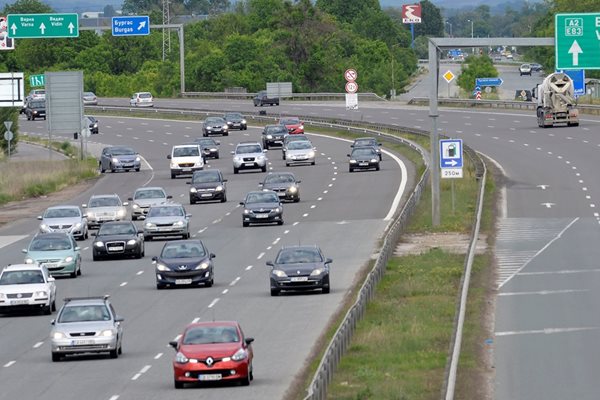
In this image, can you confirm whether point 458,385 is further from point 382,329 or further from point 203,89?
point 203,89

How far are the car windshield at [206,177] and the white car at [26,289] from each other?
31.3m

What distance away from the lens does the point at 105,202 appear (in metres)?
62.6

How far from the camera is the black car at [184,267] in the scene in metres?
44.2

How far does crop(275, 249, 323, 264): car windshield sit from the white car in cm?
631

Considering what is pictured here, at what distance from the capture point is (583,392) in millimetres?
26469

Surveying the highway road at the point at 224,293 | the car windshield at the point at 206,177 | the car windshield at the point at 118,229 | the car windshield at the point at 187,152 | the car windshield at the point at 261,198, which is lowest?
the highway road at the point at 224,293

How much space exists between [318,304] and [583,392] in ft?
47.9

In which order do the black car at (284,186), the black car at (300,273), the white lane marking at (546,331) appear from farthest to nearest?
the black car at (284,186) → the black car at (300,273) → the white lane marking at (546,331)

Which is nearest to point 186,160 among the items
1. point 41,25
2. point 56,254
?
point 41,25

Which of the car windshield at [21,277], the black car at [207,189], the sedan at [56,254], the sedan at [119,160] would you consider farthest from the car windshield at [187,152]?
the car windshield at [21,277]

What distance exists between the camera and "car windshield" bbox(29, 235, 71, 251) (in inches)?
1885

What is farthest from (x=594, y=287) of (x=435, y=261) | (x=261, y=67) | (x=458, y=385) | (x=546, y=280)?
(x=261, y=67)

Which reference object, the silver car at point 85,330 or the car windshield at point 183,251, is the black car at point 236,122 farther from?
the silver car at point 85,330

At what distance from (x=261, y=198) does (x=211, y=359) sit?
34.0m
